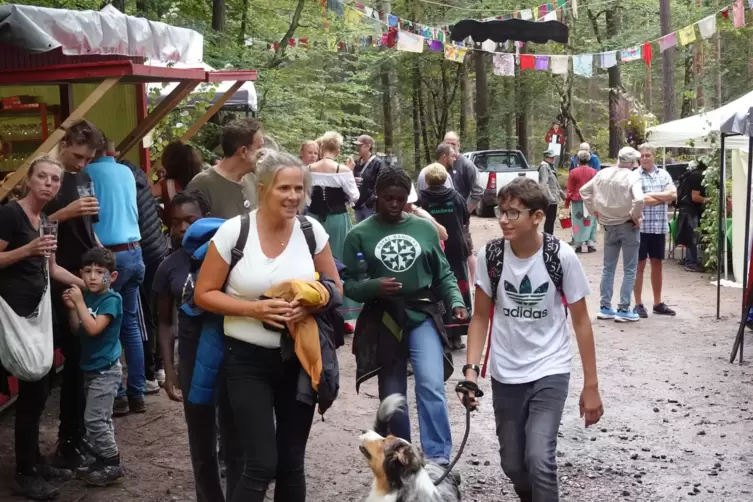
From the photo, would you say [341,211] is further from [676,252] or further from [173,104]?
[676,252]

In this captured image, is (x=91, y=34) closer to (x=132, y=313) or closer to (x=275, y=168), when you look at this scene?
(x=132, y=313)

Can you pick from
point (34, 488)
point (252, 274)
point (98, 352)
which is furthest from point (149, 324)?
point (252, 274)

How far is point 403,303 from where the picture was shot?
5.40 metres

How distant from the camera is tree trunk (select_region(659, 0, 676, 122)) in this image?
23781mm

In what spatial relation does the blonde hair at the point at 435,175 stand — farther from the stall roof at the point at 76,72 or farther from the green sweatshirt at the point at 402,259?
the green sweatshirt at the point at 402,259

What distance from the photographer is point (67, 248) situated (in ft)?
20.7

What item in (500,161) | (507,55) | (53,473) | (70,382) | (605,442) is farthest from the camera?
(500,161)

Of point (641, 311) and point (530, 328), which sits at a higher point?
point (530, 328)

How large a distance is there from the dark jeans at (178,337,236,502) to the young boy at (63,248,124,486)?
4.07 ft

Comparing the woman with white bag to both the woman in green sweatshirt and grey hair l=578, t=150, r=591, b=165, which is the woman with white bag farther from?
grey hair l=578, t=150, r=591, b=165

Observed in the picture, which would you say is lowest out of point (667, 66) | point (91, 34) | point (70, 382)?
point (70, 382)

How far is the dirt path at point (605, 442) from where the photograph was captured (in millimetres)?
5816

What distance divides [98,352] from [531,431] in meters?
2.89

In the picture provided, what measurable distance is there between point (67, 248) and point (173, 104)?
132 inches
